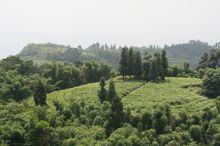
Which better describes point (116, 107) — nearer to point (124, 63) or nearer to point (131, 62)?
point (131, 62)

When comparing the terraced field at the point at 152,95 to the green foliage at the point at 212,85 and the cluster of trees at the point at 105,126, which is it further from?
the cluster of trees at the point at 105,126

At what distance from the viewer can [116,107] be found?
91.9 m

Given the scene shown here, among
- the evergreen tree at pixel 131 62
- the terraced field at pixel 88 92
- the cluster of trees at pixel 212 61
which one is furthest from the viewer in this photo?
the cluster of trees at pixel 212 61

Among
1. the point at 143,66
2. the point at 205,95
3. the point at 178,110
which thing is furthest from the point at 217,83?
the point at 143,66

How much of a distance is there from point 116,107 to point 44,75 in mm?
57511

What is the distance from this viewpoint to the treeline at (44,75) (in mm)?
127050

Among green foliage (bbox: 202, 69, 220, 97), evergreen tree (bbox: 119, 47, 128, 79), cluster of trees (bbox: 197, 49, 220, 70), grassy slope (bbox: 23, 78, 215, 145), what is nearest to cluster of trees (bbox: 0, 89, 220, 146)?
grassy slope (bbox: 23, 78, 215, 145)

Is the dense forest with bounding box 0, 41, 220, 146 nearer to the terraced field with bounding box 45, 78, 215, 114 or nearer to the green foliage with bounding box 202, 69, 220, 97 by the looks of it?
the terraced field with bounding box 45, 78, 215, 114

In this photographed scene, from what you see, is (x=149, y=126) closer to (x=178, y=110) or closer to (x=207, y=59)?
(x=178, y=110)

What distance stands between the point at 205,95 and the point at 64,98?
3591 cm

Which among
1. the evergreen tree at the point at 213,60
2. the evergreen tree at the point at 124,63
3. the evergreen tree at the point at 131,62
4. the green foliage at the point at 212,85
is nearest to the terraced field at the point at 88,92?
the evergreen tree at the point at 124,63

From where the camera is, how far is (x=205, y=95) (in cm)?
10962

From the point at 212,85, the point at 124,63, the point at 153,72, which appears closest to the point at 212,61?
the point at 153,72

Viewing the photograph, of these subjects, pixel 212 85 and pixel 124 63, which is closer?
pixel 212 85
